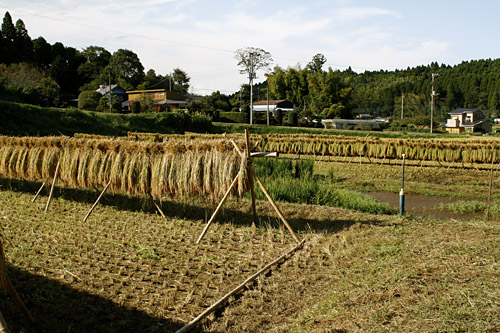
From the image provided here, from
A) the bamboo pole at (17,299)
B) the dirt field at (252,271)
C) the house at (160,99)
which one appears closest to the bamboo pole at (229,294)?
the dirt field at (252,271)

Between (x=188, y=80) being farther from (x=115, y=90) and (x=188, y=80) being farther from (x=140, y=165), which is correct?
(x=140, y=165)

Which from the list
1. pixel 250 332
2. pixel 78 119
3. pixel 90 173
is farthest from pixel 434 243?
pixel 78 119

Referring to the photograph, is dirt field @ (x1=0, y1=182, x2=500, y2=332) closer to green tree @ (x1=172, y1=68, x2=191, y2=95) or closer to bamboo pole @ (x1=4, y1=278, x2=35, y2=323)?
bamboo pole @ (x1=4, y1=278, x2=35, y2=323)

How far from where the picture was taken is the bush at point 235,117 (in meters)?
58.3

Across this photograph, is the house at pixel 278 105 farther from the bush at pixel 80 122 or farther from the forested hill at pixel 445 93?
the bush at pixel 80 122

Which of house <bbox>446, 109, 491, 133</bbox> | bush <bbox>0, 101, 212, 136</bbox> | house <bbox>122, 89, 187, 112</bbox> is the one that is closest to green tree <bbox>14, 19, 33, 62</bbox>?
house <bbox>122, 89, 187, 112</bbox>

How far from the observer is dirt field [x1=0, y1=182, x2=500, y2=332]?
5.12m

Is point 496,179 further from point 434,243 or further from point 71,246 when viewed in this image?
point 71,246

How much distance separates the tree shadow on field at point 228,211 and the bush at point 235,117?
4490 cm

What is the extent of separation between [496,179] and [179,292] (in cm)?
1830

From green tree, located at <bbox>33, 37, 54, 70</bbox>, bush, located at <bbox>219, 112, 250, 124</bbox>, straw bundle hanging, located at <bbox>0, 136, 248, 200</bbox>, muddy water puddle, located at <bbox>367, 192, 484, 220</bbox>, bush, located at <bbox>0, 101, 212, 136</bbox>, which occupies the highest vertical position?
green tree, located at <bbox>33, 37, 54, 70</bbox>

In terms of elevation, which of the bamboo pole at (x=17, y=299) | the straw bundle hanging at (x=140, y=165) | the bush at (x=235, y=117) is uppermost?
the bush at (x=235, y=117)

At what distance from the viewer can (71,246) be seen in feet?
26.4

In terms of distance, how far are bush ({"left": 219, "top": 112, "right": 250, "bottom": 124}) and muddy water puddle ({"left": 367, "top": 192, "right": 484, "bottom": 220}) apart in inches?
1680
